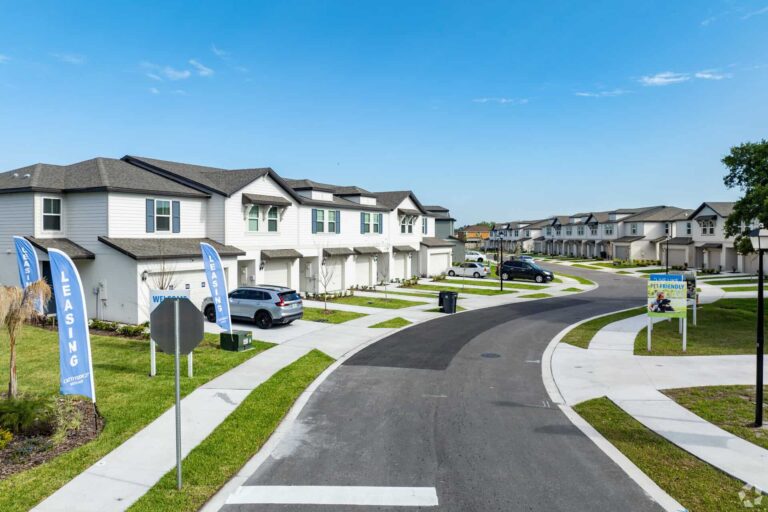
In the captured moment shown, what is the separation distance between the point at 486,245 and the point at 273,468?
115689mm

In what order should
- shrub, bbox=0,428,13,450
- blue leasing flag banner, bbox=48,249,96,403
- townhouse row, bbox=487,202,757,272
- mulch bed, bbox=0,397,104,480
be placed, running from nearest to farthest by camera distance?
mulch bed, bbox=0,397,104,480 → shrub, bbox=0,428,13,450 → blue leasing flag banner, bbox=48,249,96,403 → townhouse row, bbox=487,202,757,272

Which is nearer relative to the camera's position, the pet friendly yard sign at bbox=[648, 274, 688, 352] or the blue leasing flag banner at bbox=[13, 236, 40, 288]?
the pet friendly yard sign at bbox=[648, 274, 688, 352]

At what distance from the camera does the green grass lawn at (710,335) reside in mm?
17005

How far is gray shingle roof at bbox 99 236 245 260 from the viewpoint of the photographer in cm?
2141

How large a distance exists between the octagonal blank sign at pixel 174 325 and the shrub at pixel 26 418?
4439 mm

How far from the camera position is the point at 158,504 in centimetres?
688

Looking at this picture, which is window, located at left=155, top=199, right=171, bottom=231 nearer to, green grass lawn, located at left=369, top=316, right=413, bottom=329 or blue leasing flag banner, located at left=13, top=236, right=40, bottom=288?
blue leasing flag banner, located at left=13, top=236, right=40, bottom=288

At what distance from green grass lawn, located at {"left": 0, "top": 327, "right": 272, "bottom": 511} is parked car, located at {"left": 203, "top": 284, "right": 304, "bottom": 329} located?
2678 mm

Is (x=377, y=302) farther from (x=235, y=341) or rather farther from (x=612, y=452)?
(x=612, y=452)

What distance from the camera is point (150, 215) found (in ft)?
79.8

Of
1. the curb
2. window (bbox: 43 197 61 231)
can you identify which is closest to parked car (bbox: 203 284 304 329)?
window (bbox: 43 197 61 231)

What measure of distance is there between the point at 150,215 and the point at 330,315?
10.1 meters

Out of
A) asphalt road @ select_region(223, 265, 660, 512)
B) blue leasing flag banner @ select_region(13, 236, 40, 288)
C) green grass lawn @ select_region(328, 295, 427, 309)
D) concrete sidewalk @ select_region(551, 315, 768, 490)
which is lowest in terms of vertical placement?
asphalt road @ select_region(223, 265, 660, 512)

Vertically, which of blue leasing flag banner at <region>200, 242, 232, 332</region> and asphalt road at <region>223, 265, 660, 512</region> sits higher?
blue leasing flag banner at <region>200, 242, 232, 332</region>
